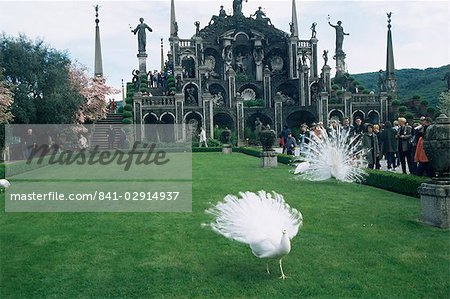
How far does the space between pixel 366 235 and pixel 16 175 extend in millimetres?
16376

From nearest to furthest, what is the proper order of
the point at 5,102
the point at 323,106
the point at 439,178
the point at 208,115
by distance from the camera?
the point at 439,178, the point at 5,102, the point at 208,115, the point at 323,106

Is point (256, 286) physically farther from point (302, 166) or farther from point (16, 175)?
point (16, 175)

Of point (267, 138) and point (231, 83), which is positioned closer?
point (267, 138)

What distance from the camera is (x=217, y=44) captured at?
6347 centimetres

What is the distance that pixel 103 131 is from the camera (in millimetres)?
48344

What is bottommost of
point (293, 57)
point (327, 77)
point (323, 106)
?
point (323, 106)

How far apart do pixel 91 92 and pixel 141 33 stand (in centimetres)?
1309

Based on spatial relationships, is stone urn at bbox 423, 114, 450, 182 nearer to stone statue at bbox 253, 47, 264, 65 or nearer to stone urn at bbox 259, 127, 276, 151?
stone urn at bbox 259, 127, 276, 151

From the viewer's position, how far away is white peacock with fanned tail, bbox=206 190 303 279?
6.14m

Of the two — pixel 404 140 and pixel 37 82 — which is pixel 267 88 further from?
pixel 404 140

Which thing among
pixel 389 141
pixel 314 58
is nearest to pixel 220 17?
pixel 314 58

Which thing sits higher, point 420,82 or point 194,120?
point 420,82

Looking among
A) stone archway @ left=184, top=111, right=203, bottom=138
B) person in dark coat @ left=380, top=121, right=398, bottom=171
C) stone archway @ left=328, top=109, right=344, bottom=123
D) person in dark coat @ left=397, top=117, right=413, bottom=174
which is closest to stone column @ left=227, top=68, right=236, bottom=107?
stone archway @ left=184, top=111, right=203, bottom=138

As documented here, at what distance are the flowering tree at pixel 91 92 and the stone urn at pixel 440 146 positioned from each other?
3995cm
